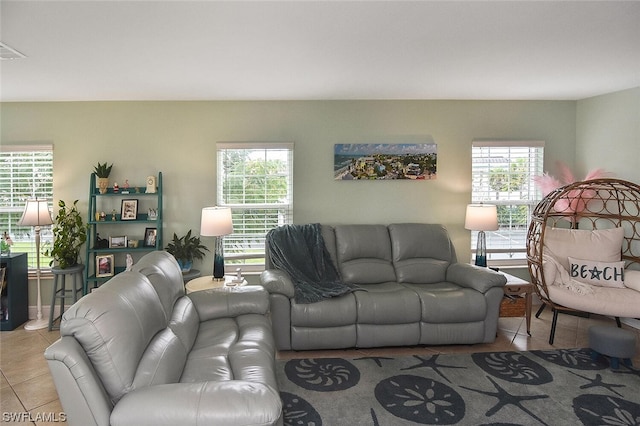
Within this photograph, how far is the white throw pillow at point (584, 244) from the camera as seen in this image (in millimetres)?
4242

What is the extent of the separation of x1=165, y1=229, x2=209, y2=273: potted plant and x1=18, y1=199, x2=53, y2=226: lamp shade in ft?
4.07

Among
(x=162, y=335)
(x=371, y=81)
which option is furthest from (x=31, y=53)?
(x=371, y=81)

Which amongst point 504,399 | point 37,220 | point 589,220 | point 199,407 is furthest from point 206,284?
point 589,220

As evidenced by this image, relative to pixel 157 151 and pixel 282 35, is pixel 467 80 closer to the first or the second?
pixel 282 35

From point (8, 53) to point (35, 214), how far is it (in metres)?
2.01

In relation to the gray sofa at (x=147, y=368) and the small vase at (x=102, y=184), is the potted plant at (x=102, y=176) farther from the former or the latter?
the gray sofa at (x=147, y=368)

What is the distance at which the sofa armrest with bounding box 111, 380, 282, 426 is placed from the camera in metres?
1.60

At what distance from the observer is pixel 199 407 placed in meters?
1.62

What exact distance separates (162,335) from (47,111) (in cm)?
370

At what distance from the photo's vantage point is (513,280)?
14.0ft

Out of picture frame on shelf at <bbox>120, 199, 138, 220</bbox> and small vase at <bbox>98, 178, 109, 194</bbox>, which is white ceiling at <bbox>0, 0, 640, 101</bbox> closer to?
small vase at <bbox>98, 178, 109, 194</bbox>

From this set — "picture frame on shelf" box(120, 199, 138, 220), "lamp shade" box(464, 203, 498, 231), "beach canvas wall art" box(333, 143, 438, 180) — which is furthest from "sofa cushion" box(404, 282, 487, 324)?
"picture frame on shelf" box(120, 199, 138, 220)

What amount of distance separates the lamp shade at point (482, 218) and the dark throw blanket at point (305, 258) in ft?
5.33

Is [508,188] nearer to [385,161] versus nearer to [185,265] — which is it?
[385,161]
